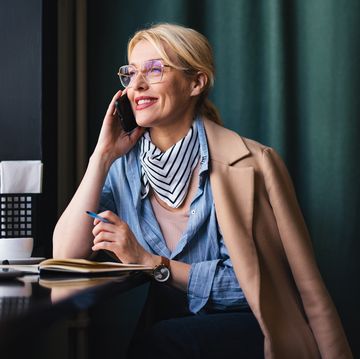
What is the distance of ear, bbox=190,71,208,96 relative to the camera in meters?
1.84

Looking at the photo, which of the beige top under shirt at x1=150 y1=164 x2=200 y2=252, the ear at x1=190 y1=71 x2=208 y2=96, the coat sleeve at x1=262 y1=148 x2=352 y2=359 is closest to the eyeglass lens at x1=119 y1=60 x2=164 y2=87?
the ear at x1=190 y1=71 x2=208 y2=96

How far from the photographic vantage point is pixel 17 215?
1.79m

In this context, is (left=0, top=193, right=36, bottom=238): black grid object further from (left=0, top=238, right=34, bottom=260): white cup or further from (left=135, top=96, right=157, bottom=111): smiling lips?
(left=135, top=96, right=157, bottom=111): smiling lips

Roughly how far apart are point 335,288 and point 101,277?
43.6 inches

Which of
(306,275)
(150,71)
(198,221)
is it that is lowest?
(306,275)

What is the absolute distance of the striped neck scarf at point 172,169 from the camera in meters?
1.74

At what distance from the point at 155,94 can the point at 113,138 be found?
0.58 feet

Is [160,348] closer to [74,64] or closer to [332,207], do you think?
[332,207]

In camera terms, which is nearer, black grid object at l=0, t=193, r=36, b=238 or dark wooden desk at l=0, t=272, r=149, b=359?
dark wooden desk at l=0, t=272, r=149, b=359

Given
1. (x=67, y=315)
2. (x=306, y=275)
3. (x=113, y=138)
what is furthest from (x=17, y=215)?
(x=67, y=315)

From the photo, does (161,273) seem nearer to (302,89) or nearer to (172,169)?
(172,169)

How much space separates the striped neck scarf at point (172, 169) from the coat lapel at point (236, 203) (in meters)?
0.06

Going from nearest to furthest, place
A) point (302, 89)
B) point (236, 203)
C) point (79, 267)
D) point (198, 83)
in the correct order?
point (79, 267), point (236, 203), point (198, 83), point (302, 89)

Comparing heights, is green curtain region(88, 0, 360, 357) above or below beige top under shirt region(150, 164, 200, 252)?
above
